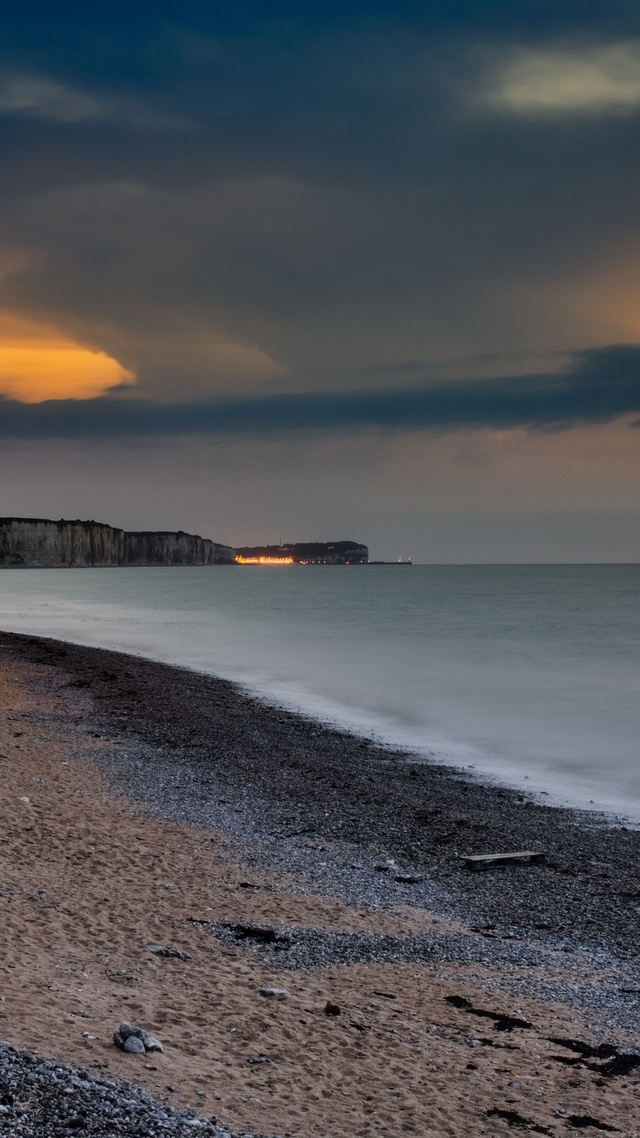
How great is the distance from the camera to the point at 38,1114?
355 centimetres

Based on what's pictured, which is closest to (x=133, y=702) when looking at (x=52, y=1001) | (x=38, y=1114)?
(x=52, y=1001)

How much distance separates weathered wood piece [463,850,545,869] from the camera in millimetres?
8812

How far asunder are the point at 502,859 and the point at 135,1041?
5303mm

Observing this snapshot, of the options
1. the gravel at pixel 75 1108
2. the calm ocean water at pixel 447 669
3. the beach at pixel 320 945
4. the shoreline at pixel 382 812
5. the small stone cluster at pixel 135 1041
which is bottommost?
the calm ocean water at pixel 447 669

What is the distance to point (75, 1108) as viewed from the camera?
11.9ft

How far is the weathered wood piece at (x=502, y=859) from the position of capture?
347 inches

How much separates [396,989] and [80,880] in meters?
2.65

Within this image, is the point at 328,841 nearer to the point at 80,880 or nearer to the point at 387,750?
the point at 80,880

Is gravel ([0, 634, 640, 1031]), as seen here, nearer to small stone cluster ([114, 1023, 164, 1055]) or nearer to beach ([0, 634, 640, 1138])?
beach ([0, 634, 640, 1138])

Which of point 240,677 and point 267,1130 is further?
point 240,677

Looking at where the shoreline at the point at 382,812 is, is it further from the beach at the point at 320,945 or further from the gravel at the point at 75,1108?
the gravel at the point at 75,1108

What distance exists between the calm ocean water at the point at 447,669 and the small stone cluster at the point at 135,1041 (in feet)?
30.7

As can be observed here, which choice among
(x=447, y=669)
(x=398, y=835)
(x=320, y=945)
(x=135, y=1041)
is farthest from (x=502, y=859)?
(x=447, y=669)

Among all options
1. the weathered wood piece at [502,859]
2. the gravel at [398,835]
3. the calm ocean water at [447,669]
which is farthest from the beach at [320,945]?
the calm ocean water at [447,669]
